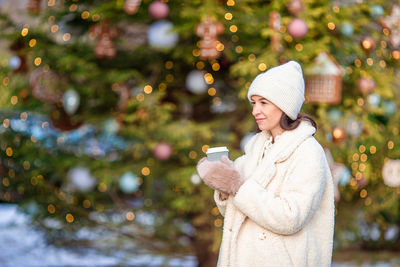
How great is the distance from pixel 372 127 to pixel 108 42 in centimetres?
213

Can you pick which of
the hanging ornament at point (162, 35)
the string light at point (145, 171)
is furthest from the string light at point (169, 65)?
the string light at point (145, 171)

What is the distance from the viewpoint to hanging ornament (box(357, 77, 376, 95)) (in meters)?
4.12

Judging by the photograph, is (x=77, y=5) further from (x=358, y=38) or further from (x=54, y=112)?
(x=358, y=38)

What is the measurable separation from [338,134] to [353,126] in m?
0.24

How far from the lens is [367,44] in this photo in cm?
426

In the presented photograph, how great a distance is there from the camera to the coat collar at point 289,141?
7.02ft

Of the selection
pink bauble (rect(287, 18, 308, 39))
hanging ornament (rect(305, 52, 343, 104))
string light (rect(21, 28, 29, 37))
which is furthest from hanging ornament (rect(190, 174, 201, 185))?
string light (rect(21, 28, 29, 37))

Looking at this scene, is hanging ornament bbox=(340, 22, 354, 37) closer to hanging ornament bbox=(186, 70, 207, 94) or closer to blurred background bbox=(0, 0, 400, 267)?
blurred background bbox=(0, 0, 400, 267)

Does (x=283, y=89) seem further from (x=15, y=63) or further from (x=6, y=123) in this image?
(x=6, y=123)

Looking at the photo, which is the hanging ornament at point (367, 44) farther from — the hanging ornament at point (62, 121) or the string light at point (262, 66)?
the hanging ornament at point (62, 121)

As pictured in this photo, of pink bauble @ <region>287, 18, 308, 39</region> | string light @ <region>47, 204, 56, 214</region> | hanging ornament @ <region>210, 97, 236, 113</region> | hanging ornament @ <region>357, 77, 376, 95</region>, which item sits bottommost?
string light @ <region>47, 204, 56, 214</region>

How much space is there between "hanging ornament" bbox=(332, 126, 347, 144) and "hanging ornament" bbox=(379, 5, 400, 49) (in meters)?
0.98

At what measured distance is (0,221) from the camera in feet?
23.6

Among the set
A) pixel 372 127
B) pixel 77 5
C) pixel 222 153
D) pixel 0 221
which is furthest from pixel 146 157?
pixel 0 221
